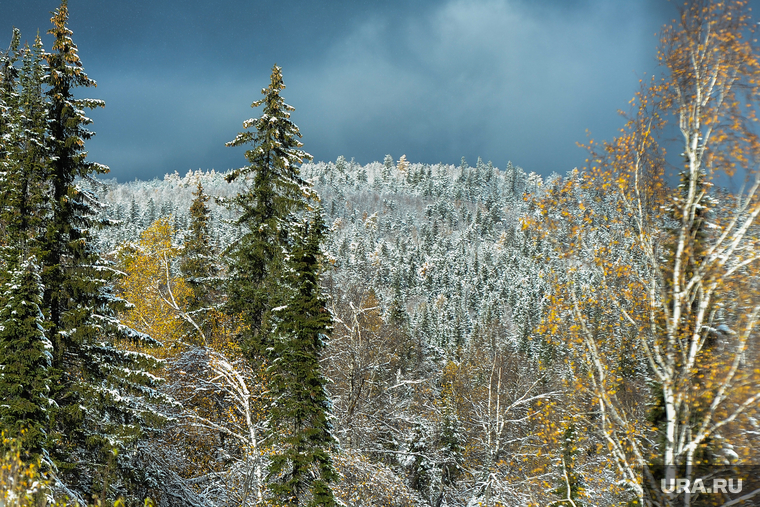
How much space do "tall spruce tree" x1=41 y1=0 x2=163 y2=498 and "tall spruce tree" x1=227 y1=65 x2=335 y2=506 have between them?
11.4 feet

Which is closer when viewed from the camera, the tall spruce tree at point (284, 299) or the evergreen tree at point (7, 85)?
the tall spruce tree at point (284, 299)

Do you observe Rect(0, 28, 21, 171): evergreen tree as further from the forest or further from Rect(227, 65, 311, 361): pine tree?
Rect(227, 65, 311, 361): pine tree

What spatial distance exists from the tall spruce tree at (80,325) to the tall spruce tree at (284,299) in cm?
347

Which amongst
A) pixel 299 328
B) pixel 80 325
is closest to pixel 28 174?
pixel 80 325

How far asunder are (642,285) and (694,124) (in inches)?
106

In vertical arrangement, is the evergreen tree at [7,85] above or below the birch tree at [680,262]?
above

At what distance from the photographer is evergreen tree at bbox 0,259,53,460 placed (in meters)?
8.51

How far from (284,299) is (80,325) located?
491 cm

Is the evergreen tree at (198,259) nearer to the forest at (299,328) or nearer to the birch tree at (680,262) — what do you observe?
the forest at (299,328)

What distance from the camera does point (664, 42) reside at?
7141mm

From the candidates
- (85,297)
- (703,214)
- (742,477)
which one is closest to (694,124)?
(703,214)

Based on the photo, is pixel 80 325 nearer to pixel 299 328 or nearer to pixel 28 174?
pixel 28 174

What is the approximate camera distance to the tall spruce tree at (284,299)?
10438 mm

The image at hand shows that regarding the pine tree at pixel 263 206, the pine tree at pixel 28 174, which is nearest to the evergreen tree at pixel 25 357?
the pine tree at pixel 28 174
